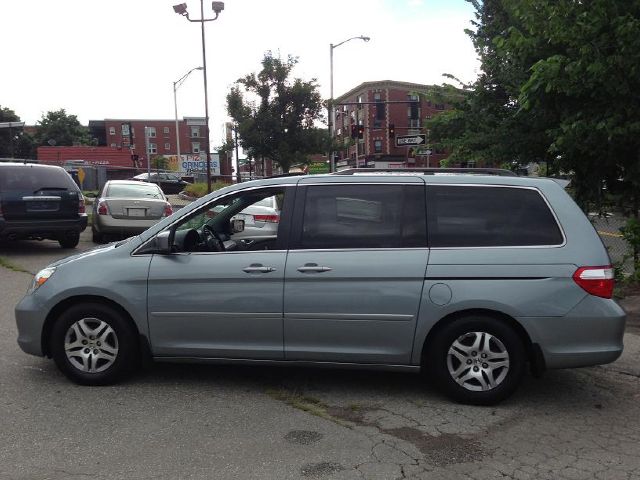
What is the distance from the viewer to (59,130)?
8412 centimetres

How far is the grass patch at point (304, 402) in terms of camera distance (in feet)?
13.1

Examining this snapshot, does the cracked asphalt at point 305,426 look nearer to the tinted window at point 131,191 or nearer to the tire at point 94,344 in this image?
the tire at point 94,344

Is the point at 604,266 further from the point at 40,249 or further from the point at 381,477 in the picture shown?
the point at 40,249

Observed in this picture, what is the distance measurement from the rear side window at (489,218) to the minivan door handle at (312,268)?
80 centimetres

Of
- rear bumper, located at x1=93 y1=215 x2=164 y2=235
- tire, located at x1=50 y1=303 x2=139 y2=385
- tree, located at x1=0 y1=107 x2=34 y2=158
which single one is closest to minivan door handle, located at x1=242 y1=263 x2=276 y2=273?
tire, located at x1=50 y1=303 x2=139 y2=385

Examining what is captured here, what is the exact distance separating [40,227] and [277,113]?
60.4 ft

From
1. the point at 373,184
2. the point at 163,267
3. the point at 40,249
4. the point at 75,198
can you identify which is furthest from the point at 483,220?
the point at 40,249

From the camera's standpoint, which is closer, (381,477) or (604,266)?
(381,477)

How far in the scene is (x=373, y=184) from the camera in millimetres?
4363

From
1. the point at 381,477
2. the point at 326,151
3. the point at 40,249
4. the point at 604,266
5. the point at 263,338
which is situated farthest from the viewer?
the point at 326,151

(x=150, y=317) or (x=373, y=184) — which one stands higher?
(x=373, y=184)

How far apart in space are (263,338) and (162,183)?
3595cm

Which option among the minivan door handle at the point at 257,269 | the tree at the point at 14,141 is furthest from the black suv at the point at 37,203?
the tree at the point at 14,141

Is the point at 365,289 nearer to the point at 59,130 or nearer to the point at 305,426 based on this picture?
the point at 305,426
